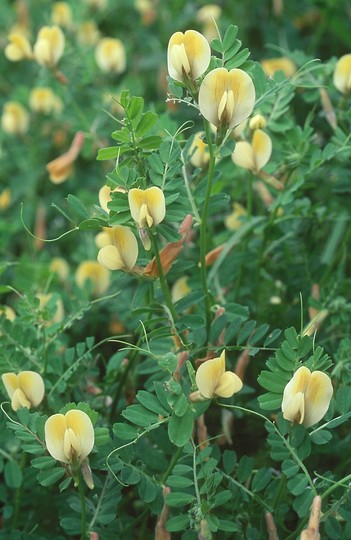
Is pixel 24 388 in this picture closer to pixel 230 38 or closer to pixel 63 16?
pixel 230 38

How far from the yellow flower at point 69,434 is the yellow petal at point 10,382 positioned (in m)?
0.11

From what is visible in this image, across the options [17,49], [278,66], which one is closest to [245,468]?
[17,49]

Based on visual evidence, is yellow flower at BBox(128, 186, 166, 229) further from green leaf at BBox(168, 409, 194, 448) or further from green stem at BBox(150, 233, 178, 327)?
green leaf at BBox(168, 409, 194, 448)

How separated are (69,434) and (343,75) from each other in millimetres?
549

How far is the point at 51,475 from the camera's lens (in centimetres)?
73

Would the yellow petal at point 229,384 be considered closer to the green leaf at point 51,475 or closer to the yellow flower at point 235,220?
the green leaf at point 51,475

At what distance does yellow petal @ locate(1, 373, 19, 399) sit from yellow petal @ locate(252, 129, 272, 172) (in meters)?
0.33

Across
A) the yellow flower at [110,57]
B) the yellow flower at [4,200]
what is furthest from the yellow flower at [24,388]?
the yellow flower at [110,57]

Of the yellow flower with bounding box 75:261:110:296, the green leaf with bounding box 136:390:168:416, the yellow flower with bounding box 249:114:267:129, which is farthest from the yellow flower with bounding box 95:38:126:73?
the green leaf with bounding box 136:390:168:416

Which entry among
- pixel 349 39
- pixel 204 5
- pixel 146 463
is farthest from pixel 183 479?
pixel 204 5

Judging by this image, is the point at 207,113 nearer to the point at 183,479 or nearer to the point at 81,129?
the point at 183,479

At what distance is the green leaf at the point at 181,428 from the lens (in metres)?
0.70

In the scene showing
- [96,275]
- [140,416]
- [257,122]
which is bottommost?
[96,275]

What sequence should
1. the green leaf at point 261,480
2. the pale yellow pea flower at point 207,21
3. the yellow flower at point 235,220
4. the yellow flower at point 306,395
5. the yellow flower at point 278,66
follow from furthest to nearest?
the pale yellow pea flower at point 207,21
the yellow flower at point 278,66
the yellow flower at point 235,220
the green leaf at point 261,480
the yellow flower at point 306,395
